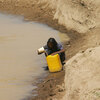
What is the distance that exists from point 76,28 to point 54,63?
4.11 metres

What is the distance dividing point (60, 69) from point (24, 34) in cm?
420

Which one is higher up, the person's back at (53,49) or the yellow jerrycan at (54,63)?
the person's back at (53,49)

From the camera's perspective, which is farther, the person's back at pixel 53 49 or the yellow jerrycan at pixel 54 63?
the person's back at pixel 53 49

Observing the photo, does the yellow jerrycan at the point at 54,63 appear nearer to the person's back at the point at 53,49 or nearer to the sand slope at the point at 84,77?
the person's back at the point at 53,49

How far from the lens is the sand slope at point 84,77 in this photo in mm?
6488

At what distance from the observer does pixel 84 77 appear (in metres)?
7.07

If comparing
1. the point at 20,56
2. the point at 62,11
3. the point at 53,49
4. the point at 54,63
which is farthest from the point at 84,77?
the point at 62,11

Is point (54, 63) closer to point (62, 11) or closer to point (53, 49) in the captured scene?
point (53, 49)

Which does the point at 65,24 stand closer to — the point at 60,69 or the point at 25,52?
the point at 25,52

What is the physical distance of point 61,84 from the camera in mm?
8914

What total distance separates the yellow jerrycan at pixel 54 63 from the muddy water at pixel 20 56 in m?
0.41

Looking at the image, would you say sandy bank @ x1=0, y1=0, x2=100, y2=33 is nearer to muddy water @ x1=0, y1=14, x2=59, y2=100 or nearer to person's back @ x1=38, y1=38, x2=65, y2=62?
muddy water @ x1=0, y1=14, x2=59, y2=100

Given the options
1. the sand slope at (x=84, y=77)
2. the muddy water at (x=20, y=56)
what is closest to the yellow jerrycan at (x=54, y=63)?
the muddy water at (x=20, y=56)

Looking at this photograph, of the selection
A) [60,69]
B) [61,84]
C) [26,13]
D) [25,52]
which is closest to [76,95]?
[61,84]
